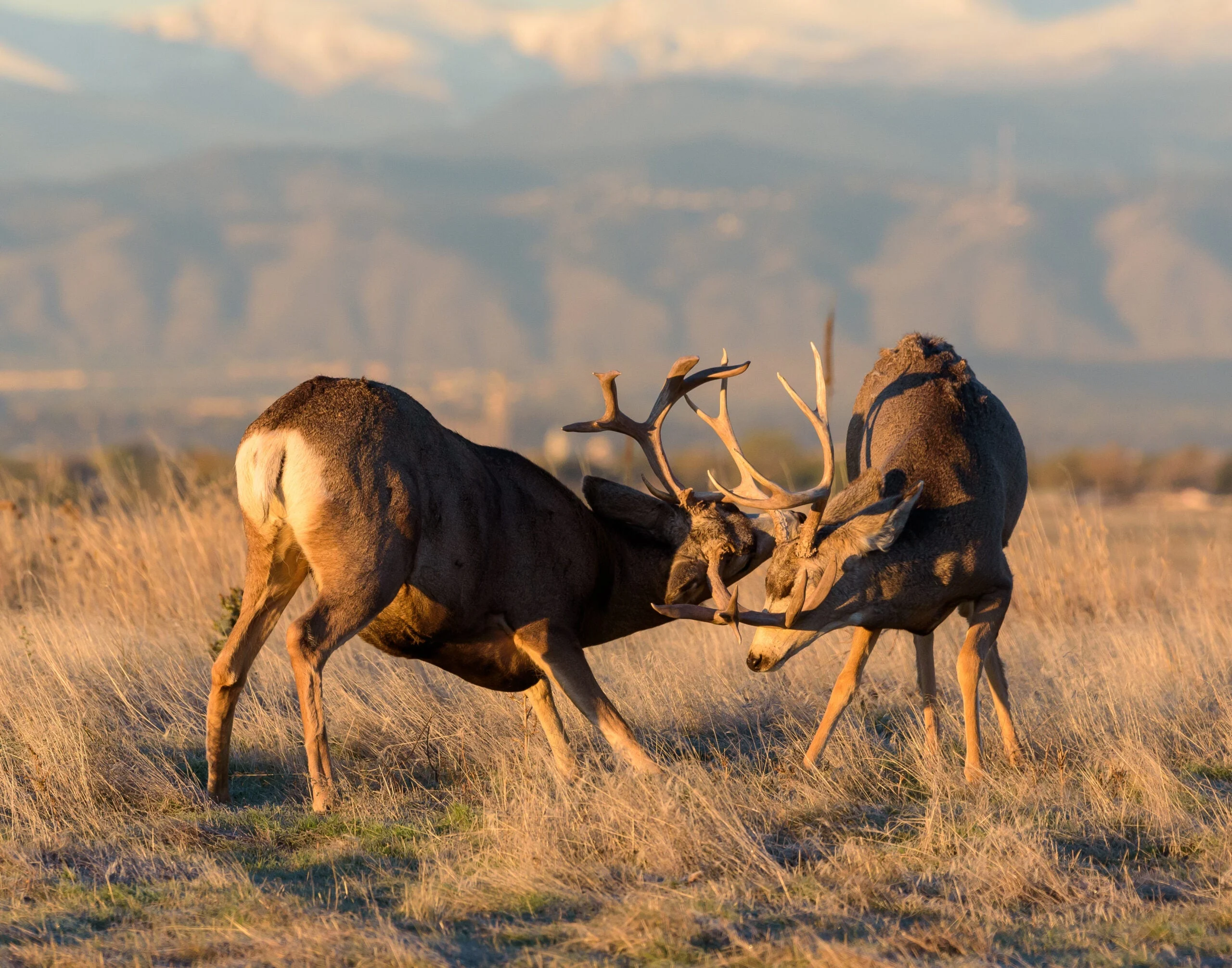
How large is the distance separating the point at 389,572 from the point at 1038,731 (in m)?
3.66

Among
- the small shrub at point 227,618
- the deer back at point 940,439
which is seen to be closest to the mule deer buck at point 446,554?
the deer back at point 940,439

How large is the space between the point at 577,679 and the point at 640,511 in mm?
1187

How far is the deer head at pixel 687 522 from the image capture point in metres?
8.64

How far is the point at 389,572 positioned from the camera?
7.40 metres

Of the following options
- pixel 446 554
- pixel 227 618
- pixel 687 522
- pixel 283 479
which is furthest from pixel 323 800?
pixel 227 618

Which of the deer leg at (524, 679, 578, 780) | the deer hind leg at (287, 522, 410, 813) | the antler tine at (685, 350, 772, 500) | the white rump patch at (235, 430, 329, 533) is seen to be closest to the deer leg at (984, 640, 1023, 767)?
the antler tine at (685, 350, 772, 500)

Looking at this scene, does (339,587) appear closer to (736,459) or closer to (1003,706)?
(736,459)

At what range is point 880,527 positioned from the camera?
7.37 meters

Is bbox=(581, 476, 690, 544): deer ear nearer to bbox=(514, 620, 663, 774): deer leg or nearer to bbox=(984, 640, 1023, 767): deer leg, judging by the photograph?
bbox=(514, 620, 663, 774): deer leg

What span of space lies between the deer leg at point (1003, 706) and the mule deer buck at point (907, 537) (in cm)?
1

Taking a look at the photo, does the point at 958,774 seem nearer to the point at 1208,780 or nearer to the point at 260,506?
the point at 1208,780

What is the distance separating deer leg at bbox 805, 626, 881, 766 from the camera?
8180 millimetres

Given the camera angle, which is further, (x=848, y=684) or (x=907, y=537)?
(x=848, y=684)

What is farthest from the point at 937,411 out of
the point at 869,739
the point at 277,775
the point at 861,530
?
the point at 277,775
